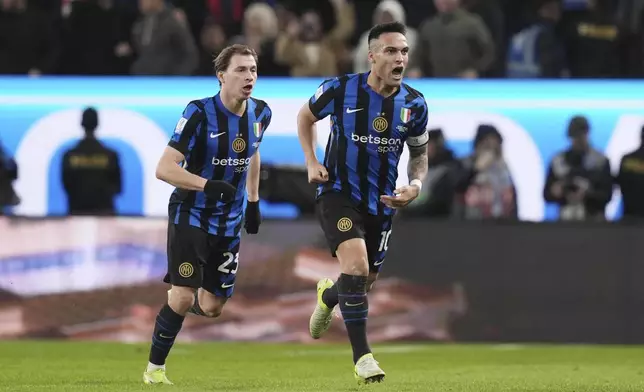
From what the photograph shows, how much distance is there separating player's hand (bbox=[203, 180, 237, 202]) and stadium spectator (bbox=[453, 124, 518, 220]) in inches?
267

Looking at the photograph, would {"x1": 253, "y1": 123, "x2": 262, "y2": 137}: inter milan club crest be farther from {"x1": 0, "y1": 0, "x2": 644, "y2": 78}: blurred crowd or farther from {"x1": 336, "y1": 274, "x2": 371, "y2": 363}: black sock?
{"x1": 0, "y1": 0, "x2": 644, "y2": 78}: blurred crowd

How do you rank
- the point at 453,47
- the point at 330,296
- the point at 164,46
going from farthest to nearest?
the point at 164,46 → the point at 453,47 → the point at 330,296

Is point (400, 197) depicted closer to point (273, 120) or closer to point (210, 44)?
point (273, 120)

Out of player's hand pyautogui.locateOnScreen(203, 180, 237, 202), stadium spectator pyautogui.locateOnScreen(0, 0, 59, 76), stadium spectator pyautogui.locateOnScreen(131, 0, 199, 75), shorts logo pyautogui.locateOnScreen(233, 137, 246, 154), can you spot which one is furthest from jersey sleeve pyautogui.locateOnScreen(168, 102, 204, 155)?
stadium spectator pyautogui.locateOnScreen(0, 0, 59, 76)

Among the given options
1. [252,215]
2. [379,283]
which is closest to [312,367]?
[252,215]

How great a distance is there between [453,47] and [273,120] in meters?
2.34

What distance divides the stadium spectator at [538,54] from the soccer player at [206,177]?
750 centimetres

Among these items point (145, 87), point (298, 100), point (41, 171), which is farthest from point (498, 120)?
point (41, 171)

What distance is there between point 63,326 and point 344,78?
259 inches

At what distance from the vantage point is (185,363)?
12.8 meters

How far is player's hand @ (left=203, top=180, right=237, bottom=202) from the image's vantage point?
9453 mm

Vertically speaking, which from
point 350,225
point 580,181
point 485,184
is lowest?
point 485,184

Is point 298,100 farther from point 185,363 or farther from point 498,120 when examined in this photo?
point 185,363

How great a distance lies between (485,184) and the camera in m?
16.0
